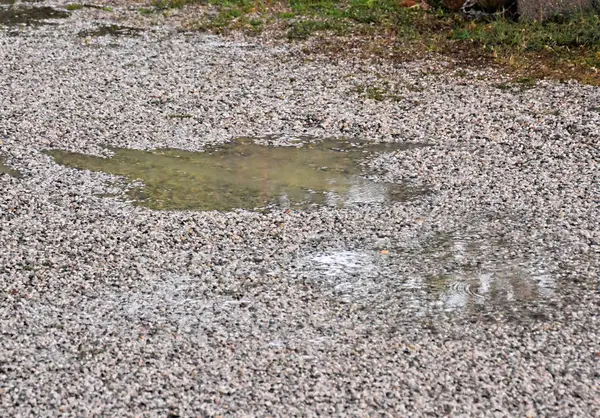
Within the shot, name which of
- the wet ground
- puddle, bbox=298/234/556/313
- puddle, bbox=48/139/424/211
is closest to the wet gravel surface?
puddle, bbox=298/234/556/313

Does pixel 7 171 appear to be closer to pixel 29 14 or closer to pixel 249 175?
pixel 249 175

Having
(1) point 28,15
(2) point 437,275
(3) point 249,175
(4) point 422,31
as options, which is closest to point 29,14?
(1) point 28,15

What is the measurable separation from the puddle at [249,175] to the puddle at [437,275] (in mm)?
1008

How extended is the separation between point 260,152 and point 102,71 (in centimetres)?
386

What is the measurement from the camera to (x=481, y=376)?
185 inches

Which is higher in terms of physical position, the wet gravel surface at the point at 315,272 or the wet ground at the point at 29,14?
the wet gravel surface at the point at 315,272

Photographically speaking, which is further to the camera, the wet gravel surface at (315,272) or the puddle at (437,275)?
the puddle at (437,275)

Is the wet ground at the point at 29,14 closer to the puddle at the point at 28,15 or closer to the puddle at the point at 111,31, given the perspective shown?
the puddle at the point at 28,15

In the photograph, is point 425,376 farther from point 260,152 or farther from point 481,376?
point 260,152

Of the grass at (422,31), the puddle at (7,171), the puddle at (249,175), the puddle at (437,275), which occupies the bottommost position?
the grass at (422,31)

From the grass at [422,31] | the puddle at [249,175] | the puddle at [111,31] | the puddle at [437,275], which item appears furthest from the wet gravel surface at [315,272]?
the puddle at [111,31]

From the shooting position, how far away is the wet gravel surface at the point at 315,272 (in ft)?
Result: 15.2

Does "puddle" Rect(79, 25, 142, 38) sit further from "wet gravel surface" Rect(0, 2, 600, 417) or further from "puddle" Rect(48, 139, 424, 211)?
"puddle" Rect(48, 139, 424, 211)

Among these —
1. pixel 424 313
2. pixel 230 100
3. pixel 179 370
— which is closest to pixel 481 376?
pixel 424 313
